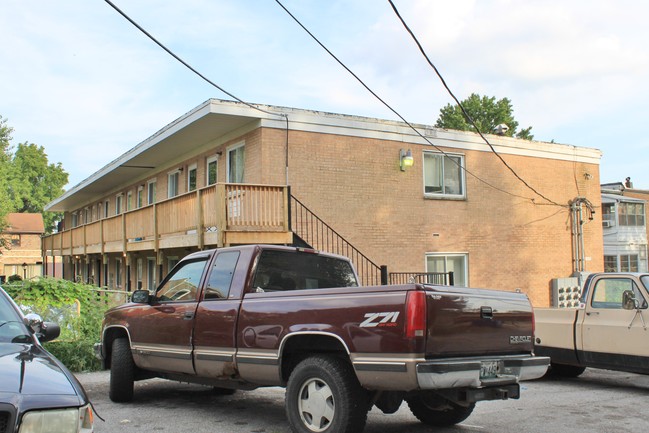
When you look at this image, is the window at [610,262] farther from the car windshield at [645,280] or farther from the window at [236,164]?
the car windshield at [645,280]

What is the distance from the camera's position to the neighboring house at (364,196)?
51.1 ft

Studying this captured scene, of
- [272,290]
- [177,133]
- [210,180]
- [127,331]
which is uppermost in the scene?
[177,133]

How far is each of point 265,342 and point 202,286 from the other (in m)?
1.34

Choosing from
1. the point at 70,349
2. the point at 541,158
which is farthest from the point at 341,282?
the point at 541,158

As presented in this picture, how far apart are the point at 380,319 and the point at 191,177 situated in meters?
16.4

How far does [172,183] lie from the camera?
74.1ft

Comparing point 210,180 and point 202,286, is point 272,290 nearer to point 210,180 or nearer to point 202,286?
point 202,286

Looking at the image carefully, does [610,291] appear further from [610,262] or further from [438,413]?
[610,262]

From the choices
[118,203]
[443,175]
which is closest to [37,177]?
[118,203]

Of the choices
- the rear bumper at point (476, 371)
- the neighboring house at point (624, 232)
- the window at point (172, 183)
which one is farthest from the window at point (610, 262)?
the rear bumper at point (476, 371)

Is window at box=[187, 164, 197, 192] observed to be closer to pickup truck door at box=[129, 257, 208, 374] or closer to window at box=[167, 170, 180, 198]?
window at box=[167, 170, 180, 198]

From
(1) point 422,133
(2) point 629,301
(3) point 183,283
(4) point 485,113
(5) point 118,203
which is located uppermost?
(4) point 485,113

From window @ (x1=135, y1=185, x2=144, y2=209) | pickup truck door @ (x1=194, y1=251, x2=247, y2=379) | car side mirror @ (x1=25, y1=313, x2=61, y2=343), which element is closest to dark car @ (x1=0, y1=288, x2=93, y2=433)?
car side mirror @ (x1=25, y1=313, x2=61, y2=343)

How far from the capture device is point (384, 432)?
6.46 m
